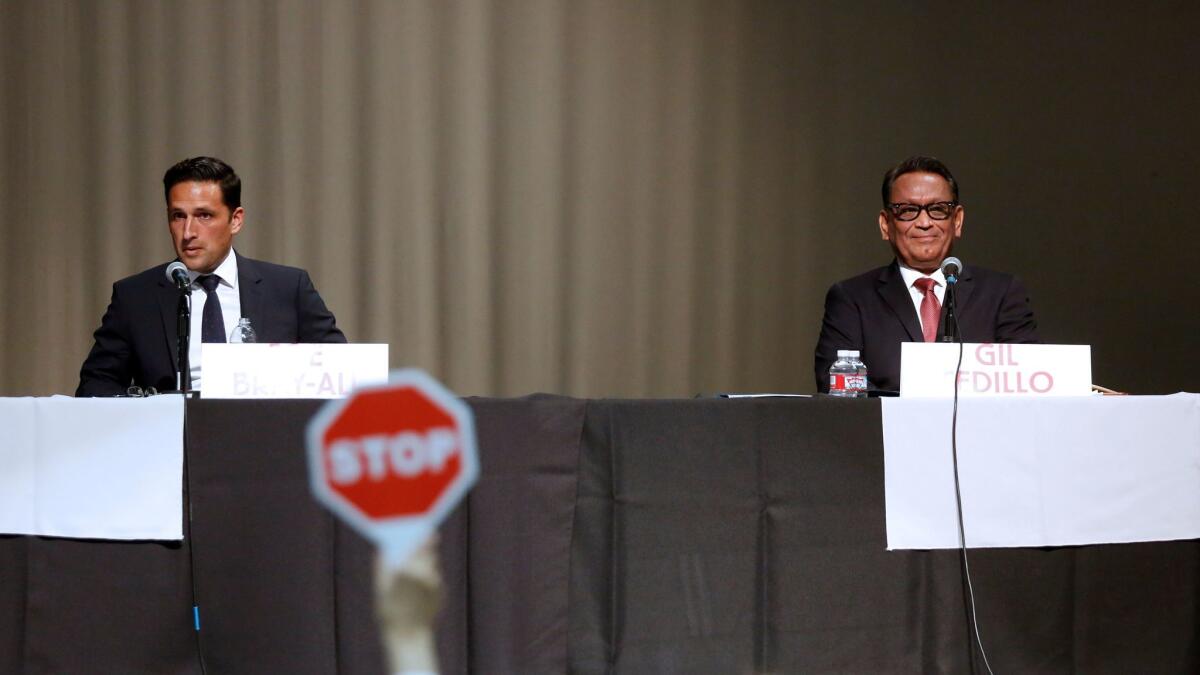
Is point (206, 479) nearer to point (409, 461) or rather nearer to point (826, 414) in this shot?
point (826, 414)

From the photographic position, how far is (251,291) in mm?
2775

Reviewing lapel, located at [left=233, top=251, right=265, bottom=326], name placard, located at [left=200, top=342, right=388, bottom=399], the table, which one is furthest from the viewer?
lapel, located at [left=233, top=251, right=265, bottom=326]

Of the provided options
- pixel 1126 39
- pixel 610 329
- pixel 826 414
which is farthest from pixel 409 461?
pixel 1126 39

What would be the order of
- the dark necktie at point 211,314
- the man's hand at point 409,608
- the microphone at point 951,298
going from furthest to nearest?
the dark necktie at point 211,314
the microphone at point 951,298
the man's hand at point 409,608

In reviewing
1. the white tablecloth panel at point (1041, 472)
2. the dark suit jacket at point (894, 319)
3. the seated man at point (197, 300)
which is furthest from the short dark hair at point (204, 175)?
the white tablecloth panel at point (1041, 472)

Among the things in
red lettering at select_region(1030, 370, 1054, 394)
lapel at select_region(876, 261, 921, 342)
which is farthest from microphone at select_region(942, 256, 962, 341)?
lapel at select_region(876, 261, 921, 342)

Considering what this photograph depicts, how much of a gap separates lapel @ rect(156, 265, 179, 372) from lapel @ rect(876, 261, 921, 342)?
1.70 metres

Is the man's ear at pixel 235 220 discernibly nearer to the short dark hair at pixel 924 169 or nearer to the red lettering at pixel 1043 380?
the short dark hair at pixel 924 169

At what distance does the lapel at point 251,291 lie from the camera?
8.98ft

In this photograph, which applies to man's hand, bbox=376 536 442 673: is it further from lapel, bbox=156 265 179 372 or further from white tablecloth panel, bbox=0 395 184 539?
lapel, bbox=156 265 179 372

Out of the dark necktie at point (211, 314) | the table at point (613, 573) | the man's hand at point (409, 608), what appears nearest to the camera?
the man's hand at point (409, 608)

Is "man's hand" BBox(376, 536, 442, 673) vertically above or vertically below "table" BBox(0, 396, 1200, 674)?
above

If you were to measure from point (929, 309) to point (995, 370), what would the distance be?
0.77 m

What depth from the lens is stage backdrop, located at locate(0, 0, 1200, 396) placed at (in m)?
4.39
